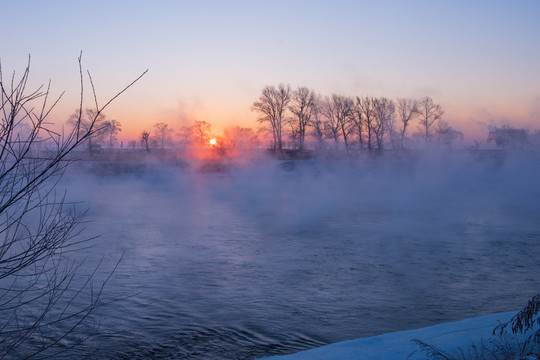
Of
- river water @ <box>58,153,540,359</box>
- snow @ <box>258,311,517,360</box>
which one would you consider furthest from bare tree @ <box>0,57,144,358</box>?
snow @ <box>258,311,517,360</box>

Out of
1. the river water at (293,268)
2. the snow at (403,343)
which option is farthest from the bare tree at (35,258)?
the snow at (403,343)

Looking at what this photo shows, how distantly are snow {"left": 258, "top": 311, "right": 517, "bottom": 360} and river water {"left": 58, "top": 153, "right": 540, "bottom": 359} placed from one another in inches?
29.8

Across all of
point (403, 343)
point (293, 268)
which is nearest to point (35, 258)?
point (403, 343)

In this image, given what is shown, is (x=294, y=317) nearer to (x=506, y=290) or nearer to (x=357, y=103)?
(x=506, y=290)

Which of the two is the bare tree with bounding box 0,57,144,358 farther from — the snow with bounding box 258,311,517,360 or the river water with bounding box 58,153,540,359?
the snow with bounding box 258,311,517,360

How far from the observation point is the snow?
438 cm

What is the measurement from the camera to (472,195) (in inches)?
993

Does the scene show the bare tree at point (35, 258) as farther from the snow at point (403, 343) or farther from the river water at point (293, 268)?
the snow at point (403, 343)

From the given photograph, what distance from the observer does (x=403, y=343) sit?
184 inches

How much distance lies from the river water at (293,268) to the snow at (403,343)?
2.48 ft

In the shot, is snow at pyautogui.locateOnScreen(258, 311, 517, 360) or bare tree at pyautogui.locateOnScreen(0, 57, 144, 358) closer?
bare tree at pyautogui.locateOnScreen(0, 57, 144, 358)

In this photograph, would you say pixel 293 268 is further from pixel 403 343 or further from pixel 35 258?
pixel 35 258

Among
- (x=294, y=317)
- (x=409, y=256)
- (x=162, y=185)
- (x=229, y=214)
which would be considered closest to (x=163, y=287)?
(x=294, y=317)

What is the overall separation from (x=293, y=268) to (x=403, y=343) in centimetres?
429
